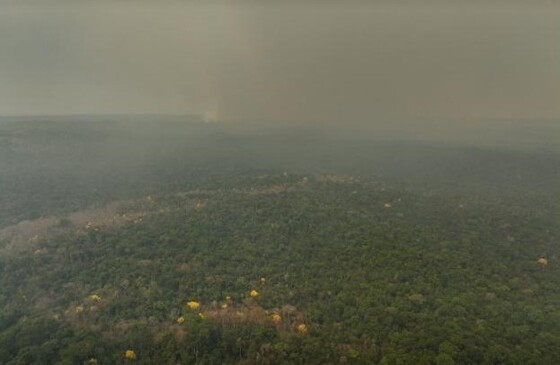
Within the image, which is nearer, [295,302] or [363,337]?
[363,337]

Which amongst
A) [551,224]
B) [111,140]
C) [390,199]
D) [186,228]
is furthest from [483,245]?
[111,140]

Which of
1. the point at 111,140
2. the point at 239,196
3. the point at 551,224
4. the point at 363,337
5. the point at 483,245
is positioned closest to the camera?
the point at 363,337

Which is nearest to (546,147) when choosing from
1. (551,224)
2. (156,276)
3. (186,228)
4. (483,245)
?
(551,224)

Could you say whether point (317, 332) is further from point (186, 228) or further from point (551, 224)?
point (551, 224)

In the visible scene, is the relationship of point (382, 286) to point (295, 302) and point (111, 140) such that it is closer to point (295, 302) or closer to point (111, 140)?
point (295, 302)

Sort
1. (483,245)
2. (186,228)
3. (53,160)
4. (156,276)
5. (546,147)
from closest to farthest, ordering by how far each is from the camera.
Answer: (156,276), (483,245), (186,228), (53,160), (546,147)

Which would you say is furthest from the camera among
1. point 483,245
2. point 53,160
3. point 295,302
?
point 53,160
